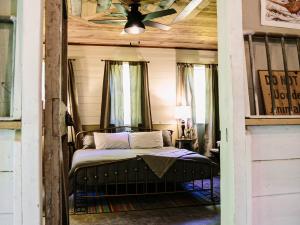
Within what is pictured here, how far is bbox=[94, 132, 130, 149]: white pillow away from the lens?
5.40 meters

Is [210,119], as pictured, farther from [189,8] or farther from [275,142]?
[275,142]

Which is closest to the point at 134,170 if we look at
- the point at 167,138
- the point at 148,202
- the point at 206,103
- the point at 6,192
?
the point at 148,202

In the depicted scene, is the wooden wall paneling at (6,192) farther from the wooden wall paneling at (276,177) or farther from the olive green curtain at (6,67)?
the wooden wall paneling at (276,177)

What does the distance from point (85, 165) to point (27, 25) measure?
9.44 feet

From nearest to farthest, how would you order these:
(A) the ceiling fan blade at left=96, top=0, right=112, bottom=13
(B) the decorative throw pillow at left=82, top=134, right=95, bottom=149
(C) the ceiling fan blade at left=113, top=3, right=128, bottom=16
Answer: (C) the ceiling fan blade at left=113, top=3, right=128, bottom=16, (A) the ceiling fan blade at left=96, top=0, right=112, bottom=13, (B) the decorative throw pillow at left=82, top=134, right=95, bottom=149

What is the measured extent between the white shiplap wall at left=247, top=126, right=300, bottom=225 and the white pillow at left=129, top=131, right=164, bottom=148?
4.20m

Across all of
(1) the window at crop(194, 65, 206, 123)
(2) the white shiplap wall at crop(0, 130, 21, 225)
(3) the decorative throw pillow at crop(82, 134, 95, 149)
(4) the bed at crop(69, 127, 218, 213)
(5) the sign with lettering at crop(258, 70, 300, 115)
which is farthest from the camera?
(1) the window at crop(194, 65, 206, 123)

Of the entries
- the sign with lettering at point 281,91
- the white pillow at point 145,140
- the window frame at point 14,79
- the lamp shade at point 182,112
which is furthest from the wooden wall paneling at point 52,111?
the lamp shade at point 182,112

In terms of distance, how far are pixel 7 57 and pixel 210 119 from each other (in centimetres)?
564

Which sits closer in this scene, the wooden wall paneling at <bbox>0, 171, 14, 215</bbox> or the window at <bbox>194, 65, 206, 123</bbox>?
the wooden wall paneling at <bbox>0, 171, 14, 215</bbox>

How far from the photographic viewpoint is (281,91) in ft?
4.86

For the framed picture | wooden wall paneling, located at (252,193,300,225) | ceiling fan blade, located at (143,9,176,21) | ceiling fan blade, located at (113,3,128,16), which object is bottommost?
wooden wall paneling, located at (252,193,300,225)

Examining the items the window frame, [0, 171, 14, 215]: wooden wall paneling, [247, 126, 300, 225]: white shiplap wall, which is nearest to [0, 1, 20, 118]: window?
the window frame

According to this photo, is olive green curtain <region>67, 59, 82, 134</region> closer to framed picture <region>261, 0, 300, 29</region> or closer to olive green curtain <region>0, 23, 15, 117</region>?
olive green curtain <region>0, 23, 15, 117</region>
